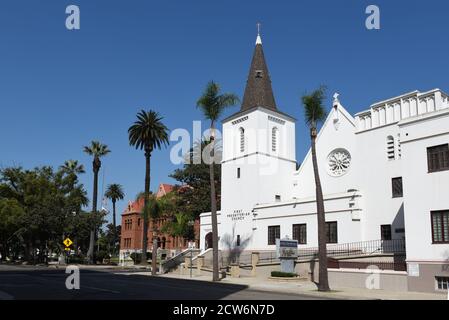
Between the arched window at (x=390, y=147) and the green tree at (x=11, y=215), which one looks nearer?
the arched window at (x=390, y=147)

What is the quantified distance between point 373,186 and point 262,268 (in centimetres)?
983

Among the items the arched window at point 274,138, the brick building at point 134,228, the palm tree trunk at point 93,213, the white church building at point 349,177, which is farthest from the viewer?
the brick building at point 134,228

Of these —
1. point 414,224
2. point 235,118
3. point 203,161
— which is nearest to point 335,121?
point 235,118

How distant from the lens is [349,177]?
38500mm

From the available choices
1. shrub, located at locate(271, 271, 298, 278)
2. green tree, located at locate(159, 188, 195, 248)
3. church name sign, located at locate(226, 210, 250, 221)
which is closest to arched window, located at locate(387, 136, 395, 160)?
shrub, located at locate(271, 271, 298, 278)

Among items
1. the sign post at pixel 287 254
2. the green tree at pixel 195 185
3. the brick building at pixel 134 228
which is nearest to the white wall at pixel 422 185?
the sign post at pixel 287 254

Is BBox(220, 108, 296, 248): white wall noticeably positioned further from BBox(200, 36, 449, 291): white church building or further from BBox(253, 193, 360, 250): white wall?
BBox(253, 193, 360, 250): white wall

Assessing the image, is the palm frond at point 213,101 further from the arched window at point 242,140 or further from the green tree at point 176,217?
the green tree at point 176,217

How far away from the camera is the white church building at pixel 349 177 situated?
2441 cm

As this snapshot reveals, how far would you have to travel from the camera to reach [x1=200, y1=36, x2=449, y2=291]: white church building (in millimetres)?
24406

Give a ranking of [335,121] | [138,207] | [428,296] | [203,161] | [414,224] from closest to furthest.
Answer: [428,296] → [414,224] → [335,121] → [203,161] → [138,207]

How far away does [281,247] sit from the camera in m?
32.1

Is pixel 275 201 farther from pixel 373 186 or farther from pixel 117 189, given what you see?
pixel 117 189

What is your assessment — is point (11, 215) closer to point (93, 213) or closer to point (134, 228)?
point (93, 213)
